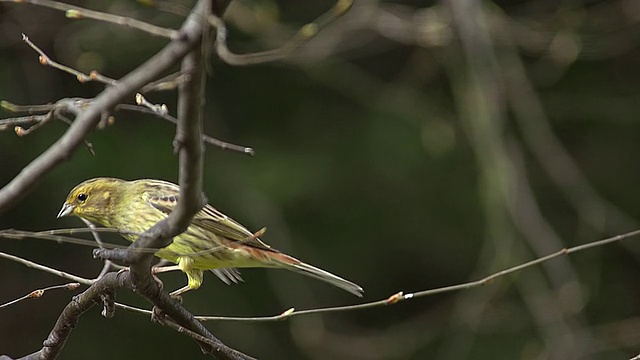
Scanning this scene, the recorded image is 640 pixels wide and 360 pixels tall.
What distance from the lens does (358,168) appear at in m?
7.74

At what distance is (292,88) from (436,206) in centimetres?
128

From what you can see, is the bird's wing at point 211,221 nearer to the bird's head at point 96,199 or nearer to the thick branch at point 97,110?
the bird's head at point 96,199

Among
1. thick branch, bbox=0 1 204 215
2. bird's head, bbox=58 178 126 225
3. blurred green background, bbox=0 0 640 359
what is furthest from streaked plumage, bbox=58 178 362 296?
blurred green background, bbox=0 0 640 359

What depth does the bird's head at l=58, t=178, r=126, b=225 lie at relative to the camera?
148 inches

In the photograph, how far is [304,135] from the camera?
25.7 feet

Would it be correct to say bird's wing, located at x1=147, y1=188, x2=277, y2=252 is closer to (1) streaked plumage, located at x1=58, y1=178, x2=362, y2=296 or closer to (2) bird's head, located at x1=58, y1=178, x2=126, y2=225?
(1) streaked plumage, located at x1=58, y1=178, x2=362, y2=296

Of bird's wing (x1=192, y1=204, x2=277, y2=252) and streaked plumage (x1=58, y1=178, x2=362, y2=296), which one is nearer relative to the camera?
streaked plumage (x1=58, y1=178, x2=362, y2=296)

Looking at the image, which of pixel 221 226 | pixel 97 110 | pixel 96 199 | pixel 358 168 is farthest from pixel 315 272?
pixel 358 168

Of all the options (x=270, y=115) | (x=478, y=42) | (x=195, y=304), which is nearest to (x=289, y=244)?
(x=195, y=304)

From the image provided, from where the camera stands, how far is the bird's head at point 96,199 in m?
3.77

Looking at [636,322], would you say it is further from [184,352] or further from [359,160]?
[184,352]

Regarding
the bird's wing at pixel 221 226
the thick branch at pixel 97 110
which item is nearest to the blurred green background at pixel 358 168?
the bird's wing at pixel 221 226

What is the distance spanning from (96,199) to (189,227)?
415 mm

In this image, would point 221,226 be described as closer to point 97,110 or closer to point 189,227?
point 189,227
